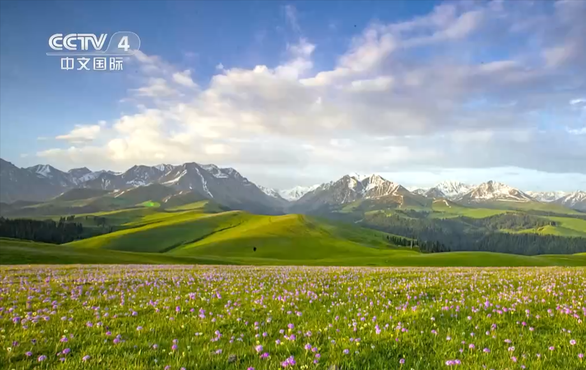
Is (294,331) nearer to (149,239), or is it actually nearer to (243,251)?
(243,251)

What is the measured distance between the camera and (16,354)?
648 cm

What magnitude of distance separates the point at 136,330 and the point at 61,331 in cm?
169

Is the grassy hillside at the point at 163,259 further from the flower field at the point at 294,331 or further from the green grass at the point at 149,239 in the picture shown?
the green grass at the point at 149,239

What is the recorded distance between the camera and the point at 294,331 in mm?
8055

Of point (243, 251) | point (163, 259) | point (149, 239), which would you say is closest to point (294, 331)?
point (163, 259)

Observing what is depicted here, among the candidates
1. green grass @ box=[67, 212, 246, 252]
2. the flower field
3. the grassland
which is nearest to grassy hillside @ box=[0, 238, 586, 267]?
the grassland

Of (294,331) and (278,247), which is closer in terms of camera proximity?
(294,331)

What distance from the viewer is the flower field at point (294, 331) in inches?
243

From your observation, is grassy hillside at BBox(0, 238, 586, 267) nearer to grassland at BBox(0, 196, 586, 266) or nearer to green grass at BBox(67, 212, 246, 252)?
grassland at BBox(0, 196, 586, 266)

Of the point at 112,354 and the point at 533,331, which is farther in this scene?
the point at 533,331

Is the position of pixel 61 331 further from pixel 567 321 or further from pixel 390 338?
pixel 567 321

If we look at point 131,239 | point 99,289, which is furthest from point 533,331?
point 131,239

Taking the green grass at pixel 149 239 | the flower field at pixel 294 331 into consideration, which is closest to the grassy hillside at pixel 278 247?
the green grass at pixel 149 239

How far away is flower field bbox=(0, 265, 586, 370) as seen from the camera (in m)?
6.16
